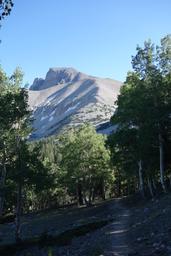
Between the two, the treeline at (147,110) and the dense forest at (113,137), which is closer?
the dense forest at (113,137)

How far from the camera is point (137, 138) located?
52219 millimetres

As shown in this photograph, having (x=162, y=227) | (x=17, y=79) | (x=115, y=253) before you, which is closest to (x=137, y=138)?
(x=17, y=79)

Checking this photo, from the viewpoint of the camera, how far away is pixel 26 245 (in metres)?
35.8

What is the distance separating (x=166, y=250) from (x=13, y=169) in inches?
853

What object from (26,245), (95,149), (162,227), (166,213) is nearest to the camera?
(162,227)

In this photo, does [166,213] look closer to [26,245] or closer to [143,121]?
[26,245]

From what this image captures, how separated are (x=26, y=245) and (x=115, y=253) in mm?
16738

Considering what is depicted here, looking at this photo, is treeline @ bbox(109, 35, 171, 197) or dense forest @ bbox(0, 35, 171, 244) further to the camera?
treeline @ bbox(109, 35, 171, 197)

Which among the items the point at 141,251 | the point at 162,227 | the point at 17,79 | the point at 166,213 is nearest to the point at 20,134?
the point at 17,79

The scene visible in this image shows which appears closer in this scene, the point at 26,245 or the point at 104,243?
the point at 104,243

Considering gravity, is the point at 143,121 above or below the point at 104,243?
above

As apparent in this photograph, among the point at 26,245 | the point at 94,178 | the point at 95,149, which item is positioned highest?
the point at 95,149

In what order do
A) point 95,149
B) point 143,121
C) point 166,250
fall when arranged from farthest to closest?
point 95,149
point 143,121
point 166,250

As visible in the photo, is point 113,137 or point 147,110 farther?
point 113,137
